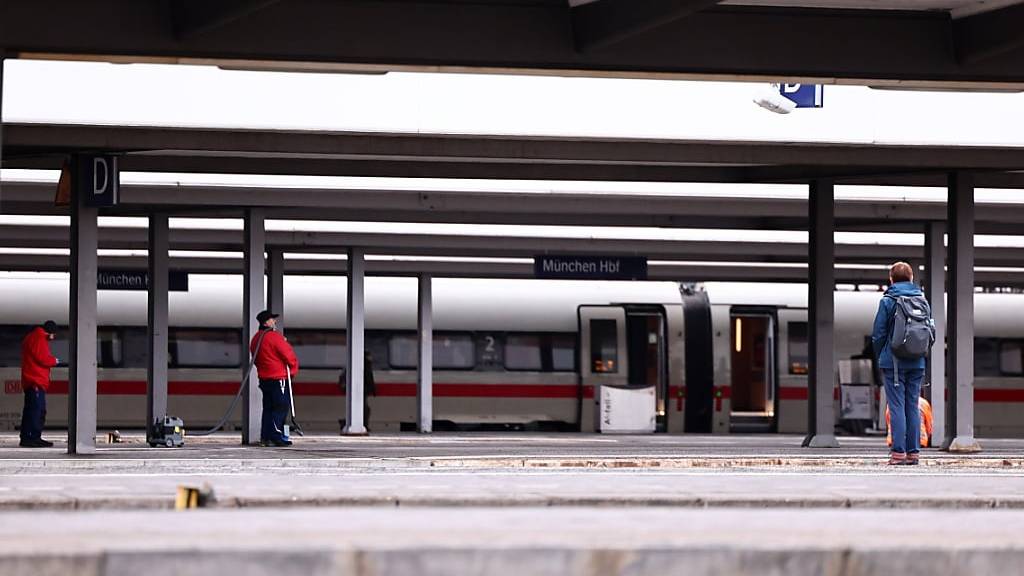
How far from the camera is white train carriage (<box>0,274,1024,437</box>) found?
31.4m

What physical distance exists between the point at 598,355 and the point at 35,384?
1384 centimetres

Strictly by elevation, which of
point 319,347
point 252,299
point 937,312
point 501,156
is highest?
point 501,156

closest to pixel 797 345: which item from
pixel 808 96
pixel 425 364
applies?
pixel 425 364

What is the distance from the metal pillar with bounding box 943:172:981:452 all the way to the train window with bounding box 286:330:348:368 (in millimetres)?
14444

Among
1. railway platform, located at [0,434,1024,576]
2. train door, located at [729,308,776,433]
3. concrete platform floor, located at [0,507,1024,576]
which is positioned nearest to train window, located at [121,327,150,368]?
train door, located at [729,308,776,433]

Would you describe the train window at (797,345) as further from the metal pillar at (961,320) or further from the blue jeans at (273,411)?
the blue jeans at (273,411)

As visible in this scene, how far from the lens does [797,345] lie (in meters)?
32.9

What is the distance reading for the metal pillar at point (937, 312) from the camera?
75.4 ft

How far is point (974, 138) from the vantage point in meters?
19.2

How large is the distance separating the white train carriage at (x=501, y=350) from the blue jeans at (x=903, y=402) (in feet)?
58.2

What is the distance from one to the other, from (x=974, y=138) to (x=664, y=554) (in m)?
14.0

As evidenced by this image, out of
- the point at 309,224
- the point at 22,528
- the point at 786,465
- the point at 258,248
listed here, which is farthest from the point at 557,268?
the point at 22,528

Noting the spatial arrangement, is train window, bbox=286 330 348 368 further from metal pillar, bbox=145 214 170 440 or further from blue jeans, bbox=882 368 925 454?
blue jeans, bbox=882 368 925 454

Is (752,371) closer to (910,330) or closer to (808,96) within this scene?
(808,96)
